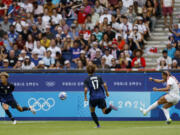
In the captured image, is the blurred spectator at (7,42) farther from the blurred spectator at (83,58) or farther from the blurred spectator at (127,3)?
the blurred spectator at (127,3)

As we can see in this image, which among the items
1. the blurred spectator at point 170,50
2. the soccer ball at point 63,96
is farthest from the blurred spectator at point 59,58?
the blurred spectator at point 170,50

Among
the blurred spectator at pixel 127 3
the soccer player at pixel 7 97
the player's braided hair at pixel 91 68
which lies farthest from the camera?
the blurred spectator at pixel 127 3

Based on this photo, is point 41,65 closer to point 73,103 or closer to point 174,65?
point 73,103

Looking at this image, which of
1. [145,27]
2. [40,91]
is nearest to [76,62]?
[40,91]

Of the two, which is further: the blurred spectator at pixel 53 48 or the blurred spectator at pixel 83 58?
the blurred spectator at pixel 53 48

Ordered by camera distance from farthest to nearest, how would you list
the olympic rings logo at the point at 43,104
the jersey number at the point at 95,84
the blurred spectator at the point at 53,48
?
1. the blurred spectator at the point at 53,48
2. the olympic rings logo at the point at 43,104
3. the jersey number at the point at 95,84

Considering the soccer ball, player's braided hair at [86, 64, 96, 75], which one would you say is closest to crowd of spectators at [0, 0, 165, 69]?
the soccer ball

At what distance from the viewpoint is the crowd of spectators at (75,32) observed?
2342cm

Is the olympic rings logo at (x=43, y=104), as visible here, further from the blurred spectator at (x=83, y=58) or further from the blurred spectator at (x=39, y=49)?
the blurred spectator at (x=39, y=49)

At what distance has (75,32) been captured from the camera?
25953 mm

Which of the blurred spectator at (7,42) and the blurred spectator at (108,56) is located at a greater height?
the blurred spectator at (7,42)

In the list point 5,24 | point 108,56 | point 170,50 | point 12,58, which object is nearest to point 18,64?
point 12,58

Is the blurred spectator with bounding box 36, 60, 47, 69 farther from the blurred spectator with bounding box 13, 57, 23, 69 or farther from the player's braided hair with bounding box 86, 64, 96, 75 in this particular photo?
the player's braided hair with bounding box 86, 64, 96, 75

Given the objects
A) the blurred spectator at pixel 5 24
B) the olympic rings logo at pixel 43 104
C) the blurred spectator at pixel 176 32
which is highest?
the blurred spectator at pixel 5 24
